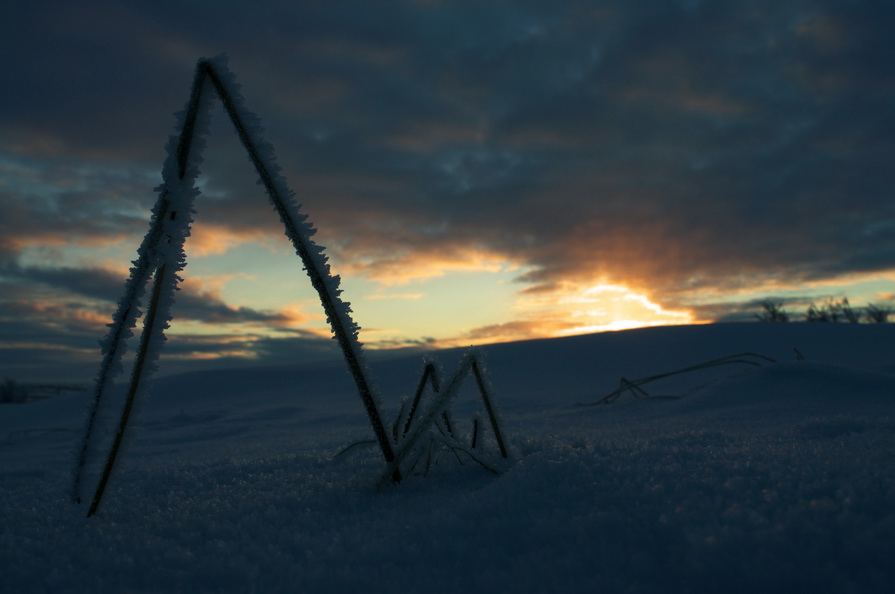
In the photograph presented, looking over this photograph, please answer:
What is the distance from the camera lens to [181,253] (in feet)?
3.26

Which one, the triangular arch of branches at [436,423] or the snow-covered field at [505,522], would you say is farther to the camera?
the triangular arch of branches at [436,423]

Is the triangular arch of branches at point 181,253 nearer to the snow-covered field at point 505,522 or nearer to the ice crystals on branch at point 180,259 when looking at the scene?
the ice crystals on branch at point 180,259

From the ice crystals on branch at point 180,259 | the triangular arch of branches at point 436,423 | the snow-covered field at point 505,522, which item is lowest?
the snow-covered field at point 505,522

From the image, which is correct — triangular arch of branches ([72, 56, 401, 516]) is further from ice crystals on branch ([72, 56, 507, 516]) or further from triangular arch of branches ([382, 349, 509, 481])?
triangular arch of branches ([382, 349, 509, 481])

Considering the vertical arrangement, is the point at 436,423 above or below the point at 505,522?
above

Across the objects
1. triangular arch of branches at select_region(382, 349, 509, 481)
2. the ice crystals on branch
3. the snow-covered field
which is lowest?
the snow-covered field

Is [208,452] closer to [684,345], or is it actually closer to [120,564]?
[120,564]

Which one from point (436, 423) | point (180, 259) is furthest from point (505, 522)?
point (180, 259)

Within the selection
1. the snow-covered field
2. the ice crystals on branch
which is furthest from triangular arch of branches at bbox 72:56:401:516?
the snow-covered field

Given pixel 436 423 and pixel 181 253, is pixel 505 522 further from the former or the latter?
pixel 181 253

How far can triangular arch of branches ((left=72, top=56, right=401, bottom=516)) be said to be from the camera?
970 mm

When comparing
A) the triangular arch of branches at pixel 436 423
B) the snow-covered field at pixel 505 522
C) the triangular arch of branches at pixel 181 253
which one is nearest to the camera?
the snow-covered field at pixel 505 522

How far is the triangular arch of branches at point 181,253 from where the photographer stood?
0.97 metres

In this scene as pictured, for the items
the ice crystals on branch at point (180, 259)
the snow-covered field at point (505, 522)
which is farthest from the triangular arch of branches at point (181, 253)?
the snow-covered field at point (505, 522)
